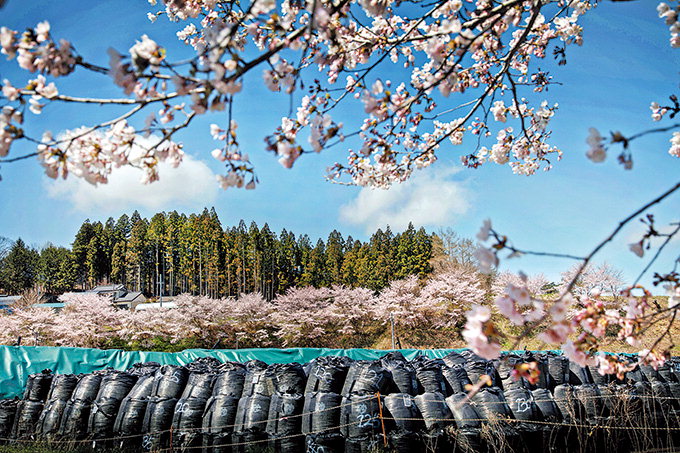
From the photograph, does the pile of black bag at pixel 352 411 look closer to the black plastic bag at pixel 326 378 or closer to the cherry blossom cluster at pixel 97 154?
the black plastic bag at pixel 326 378

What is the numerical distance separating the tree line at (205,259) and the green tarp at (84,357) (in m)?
20.2

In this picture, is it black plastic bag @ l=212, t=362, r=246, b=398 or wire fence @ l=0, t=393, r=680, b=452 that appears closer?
wire fence @ l=0, t=393, r=680, b=452

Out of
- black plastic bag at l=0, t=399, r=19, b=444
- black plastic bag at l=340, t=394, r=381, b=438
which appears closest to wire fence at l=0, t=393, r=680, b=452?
black plastic bag at l=340, t=394, r=381, b=438

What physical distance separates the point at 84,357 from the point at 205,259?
2754 centimetres

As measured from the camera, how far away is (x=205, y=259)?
117 ft

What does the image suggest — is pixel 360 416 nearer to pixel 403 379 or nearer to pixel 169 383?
pixel 403 379

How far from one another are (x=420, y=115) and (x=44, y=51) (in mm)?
2237

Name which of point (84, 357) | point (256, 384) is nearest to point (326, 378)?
point (256, 384)

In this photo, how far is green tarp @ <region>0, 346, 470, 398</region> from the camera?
312 inches

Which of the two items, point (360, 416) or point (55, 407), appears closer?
point (360, 416)

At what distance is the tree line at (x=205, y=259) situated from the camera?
3281cm

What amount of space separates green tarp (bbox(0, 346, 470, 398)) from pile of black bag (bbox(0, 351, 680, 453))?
253 centimetres

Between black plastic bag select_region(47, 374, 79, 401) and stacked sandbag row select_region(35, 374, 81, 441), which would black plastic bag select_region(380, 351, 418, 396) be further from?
black plastic bag select_region(47, 374, 79, 401)

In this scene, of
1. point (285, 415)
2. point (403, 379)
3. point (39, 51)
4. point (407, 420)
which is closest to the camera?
point (39, 51)
